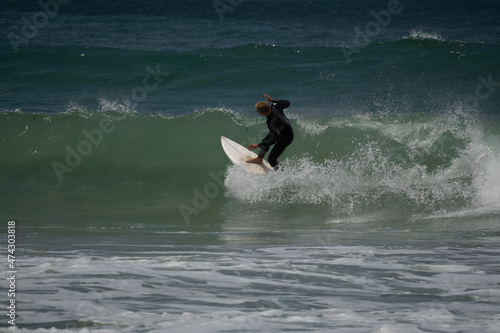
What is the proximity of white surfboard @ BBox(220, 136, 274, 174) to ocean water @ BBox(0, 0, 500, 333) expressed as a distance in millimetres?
155

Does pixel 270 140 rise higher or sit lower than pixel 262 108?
lower

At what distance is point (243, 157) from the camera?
11375mm

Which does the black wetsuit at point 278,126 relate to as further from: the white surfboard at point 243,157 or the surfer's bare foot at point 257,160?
the white surfboard at point 243,157

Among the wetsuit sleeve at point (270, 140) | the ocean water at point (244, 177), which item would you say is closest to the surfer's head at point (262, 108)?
the wetsuit sleeve at point (270, 140)

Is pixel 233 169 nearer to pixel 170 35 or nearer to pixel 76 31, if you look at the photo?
pixel 170 35

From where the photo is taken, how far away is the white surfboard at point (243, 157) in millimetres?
10703

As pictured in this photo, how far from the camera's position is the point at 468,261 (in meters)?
6.04

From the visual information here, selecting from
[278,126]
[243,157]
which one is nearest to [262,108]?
[278,126]

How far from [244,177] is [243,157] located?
0.53 metres

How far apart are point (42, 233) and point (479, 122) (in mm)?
10021

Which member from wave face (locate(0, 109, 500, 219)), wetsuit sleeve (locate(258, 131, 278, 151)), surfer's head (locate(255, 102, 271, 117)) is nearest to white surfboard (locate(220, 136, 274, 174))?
wave face (locate(0, 109, 500, 219))

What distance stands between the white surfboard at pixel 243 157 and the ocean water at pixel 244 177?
155mm

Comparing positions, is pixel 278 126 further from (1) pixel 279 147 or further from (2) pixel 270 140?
(1) pixel 279 147

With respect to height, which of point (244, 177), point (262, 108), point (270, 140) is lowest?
point (244, 177)
